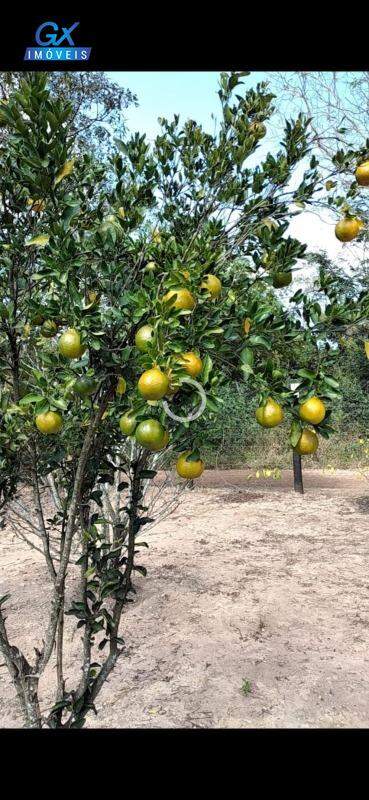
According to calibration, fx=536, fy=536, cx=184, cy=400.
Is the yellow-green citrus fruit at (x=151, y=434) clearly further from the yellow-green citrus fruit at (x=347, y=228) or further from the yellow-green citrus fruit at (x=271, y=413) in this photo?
the yellow-green citrus fruit at (x=347, y=228)

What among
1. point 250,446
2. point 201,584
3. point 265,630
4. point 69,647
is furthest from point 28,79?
point 250,446

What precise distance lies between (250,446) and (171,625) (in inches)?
322

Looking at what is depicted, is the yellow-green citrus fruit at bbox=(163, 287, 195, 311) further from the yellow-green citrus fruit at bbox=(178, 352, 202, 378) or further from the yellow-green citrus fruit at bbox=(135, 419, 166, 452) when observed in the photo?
the yellow-green citrus fruit at bbox=(135, 419, 166, 452)

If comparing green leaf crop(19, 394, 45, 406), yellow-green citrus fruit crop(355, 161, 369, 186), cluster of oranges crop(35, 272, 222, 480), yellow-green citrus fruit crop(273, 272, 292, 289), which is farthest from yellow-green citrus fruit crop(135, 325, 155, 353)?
yellow-green citrus fruit crop(355, 161, 369, 186)

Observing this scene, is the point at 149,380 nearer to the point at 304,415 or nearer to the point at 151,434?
the point at 151,434

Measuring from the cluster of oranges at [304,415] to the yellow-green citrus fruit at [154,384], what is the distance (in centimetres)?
34

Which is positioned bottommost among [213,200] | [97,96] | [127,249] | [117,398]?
[117,398]

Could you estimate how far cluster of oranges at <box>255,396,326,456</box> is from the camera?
1.33 m

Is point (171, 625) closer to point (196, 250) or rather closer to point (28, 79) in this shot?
point (196, 250)

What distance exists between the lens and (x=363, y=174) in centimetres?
162

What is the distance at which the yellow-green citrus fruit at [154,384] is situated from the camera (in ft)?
3.71

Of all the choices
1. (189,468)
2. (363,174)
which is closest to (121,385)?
(189,468)
